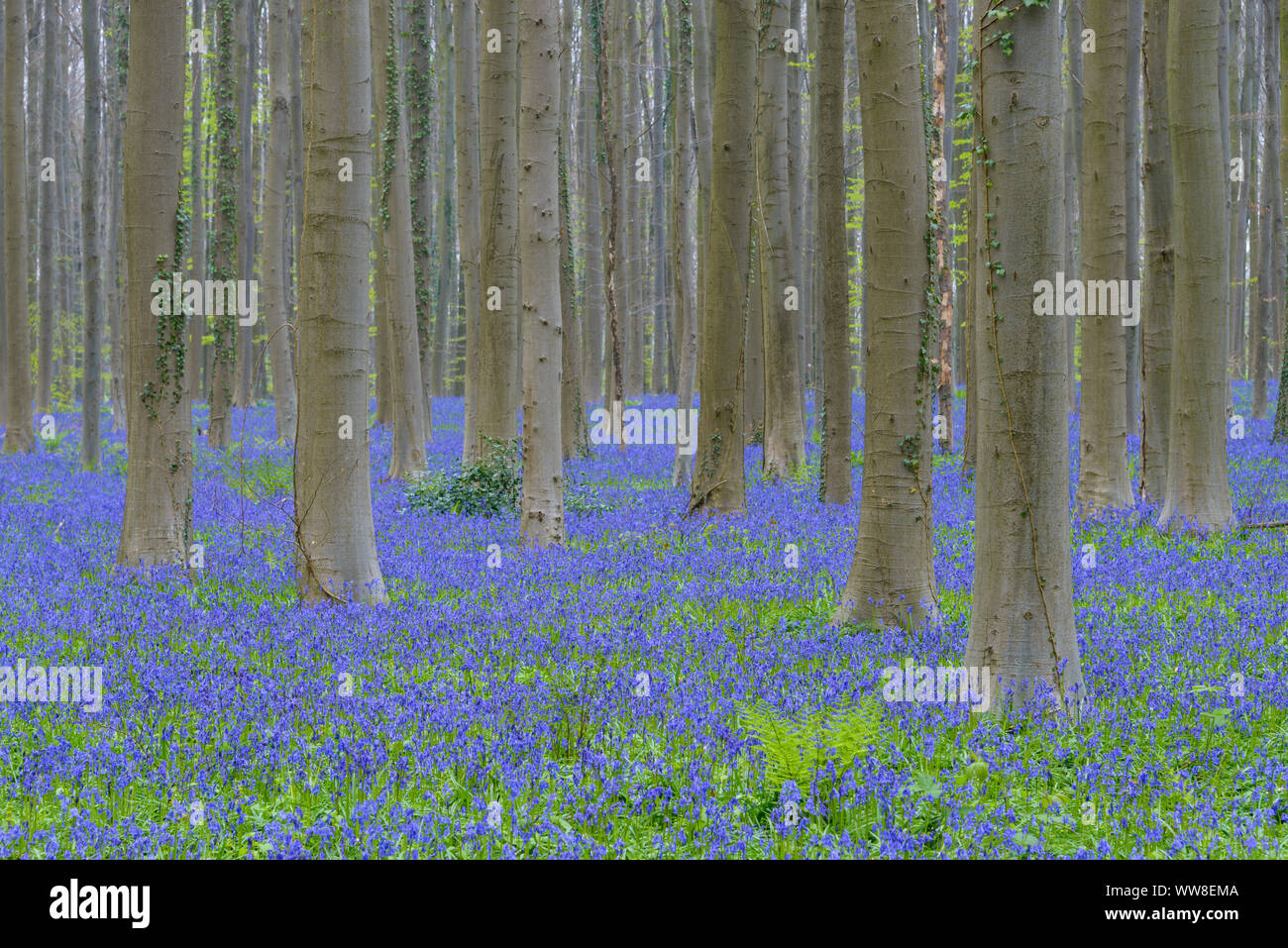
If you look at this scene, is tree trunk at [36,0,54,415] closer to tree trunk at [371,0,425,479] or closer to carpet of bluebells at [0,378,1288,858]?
tree trunk at [371,0,425,479]

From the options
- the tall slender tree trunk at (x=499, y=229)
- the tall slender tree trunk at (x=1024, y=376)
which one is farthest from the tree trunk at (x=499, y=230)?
the tall slender tree trunk at (x=1024, y=376)

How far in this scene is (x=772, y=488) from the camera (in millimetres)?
14805

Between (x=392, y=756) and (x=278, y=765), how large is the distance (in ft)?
1.64

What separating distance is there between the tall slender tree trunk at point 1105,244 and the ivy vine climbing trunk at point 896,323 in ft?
16.7

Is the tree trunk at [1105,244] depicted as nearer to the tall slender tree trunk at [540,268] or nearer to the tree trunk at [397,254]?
the tall slender tree trunk at [540,268]

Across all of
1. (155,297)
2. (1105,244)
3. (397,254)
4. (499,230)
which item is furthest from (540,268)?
(397,254)

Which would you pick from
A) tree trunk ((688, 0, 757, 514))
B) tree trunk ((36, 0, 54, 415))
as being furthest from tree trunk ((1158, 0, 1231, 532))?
tree trunk ((36, 0, 54, 415))

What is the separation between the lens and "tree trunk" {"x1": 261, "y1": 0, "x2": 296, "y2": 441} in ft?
66.0

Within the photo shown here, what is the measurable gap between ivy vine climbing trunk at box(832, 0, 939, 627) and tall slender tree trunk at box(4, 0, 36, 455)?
18409 mm
